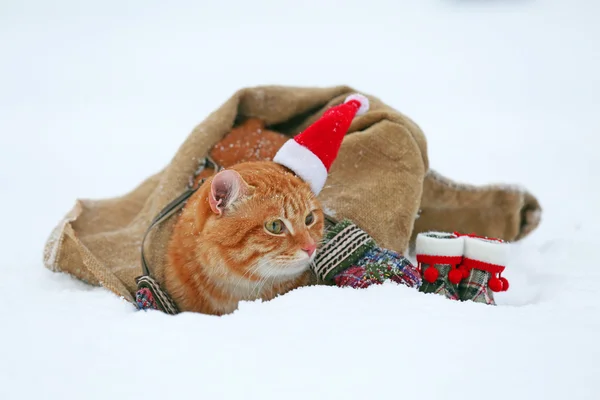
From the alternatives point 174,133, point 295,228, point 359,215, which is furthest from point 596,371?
point 174,133

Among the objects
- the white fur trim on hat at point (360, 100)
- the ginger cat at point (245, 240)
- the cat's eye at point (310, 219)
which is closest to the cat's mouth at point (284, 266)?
the ginger cat at point (245, 240)

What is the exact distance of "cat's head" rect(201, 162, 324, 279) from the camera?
162 centimetres

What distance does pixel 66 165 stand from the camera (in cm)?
462

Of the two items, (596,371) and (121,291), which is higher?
(596,371)

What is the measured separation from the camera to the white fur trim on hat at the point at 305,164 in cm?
184

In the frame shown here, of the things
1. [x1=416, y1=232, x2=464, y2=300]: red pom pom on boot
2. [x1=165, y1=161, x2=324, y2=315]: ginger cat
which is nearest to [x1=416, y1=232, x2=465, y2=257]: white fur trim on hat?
[x1=416, y1=232, x2=464, y2=300]: red pom pom on boot

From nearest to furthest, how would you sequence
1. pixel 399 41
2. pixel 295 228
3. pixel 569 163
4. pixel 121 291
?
1. pixel 295 228
2. pixel 121 291
3. pixel 569 163
4. pixel 399 41

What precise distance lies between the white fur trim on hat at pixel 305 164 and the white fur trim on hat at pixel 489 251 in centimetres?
59

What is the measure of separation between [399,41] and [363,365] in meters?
8.90

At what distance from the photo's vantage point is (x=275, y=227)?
5.43 ft

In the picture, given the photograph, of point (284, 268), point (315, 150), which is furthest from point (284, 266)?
point (315, 150)

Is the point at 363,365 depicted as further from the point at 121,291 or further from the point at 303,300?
the point at 121,291

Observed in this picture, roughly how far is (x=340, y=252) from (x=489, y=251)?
1.75 ft

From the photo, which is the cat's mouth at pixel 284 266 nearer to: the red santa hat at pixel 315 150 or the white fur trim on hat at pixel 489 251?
the red santa hat at pixel 315 150
